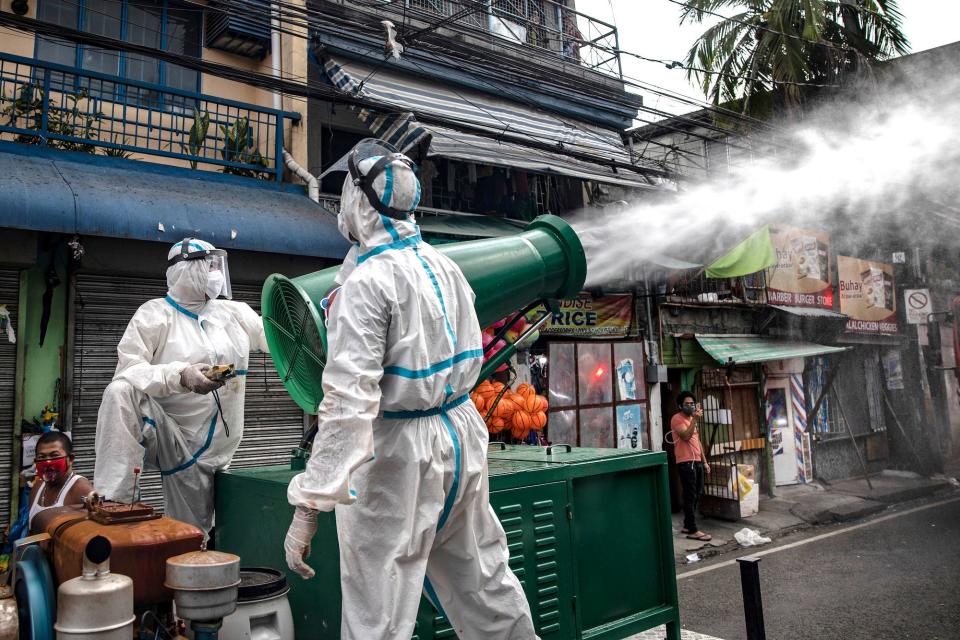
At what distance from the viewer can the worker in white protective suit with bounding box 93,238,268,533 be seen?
3461 millimetres

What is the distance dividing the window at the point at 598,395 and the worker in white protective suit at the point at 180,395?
20.7 feet

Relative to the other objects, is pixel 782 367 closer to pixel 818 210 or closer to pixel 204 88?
pixel 818 210

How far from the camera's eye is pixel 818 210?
14133mm

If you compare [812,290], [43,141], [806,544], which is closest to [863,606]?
[806,544]

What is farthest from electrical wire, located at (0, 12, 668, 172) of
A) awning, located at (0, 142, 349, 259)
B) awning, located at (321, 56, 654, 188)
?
awning, located at (0, 142, 349, 259)

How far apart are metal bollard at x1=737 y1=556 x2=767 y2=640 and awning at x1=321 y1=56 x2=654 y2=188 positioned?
531 centimetres

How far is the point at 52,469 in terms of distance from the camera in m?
4.01

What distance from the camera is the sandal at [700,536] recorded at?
915 cm

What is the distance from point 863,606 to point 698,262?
638 centimetres

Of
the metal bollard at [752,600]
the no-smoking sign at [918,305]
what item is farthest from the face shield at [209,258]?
the no-smoking sign at [918,305]

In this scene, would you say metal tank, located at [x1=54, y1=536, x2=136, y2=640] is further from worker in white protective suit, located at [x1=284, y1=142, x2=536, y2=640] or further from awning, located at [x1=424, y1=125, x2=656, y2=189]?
awning, located at [x1=424, y1=125, x2=656, y2=189]

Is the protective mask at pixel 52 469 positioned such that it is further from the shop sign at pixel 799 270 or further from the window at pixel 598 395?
the shop sign at pixel 799 270

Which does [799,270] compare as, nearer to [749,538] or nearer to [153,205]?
[749,538]

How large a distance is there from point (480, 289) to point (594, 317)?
297 inches
